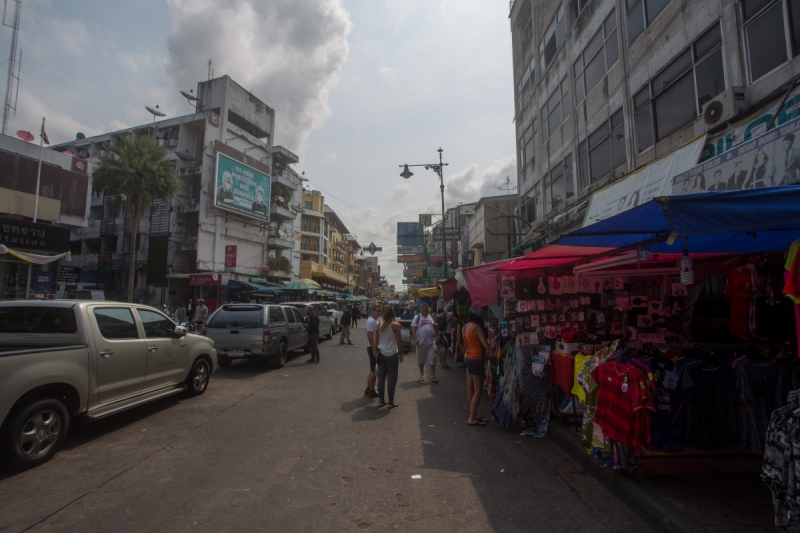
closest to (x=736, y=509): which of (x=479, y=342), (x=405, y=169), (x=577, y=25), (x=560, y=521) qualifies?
(x=560, y=521)

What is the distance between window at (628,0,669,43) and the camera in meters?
11.6

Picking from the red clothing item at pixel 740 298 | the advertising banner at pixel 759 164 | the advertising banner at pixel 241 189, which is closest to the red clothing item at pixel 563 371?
the red clothing item at pixel 740 298

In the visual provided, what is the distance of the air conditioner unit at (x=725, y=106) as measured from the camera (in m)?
8.33

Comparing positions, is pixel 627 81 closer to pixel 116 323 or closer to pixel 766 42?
pixel 766 42

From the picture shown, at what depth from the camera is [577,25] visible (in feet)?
54.9

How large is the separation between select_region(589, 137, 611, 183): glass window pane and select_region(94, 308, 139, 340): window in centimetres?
1424

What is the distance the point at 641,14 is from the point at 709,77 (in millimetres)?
4151

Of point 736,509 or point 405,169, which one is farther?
point 405,169

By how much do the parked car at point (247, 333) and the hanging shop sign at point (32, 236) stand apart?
1432 centimetres

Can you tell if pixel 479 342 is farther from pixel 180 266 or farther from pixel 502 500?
pixel 180 266

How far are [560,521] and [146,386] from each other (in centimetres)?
608

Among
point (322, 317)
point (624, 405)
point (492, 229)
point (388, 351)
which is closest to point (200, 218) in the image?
point (322, 317)

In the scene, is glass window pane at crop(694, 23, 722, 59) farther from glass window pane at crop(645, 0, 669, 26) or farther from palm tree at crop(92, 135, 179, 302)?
palm tree at crop(92, 135, 179, 302)

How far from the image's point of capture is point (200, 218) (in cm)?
3444
